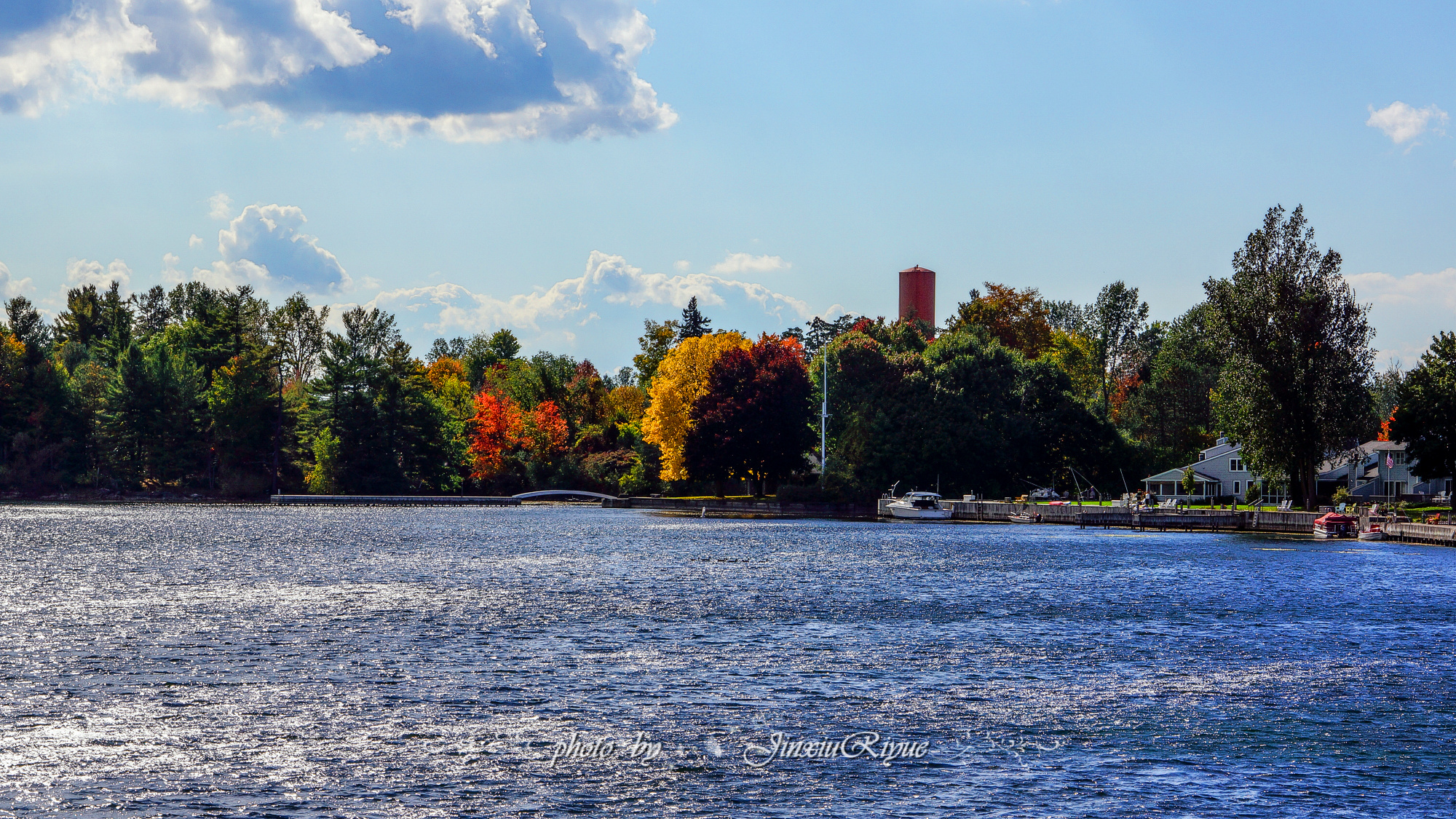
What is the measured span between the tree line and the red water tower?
Answer: 29.0 ft

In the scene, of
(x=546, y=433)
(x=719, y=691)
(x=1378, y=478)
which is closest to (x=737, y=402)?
(x=546, y=433)

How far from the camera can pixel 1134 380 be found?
559ft

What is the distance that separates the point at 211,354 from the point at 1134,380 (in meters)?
120

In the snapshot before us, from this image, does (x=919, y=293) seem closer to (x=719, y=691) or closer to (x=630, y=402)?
(x=630, y=402)

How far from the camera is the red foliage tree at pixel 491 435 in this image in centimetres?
15200

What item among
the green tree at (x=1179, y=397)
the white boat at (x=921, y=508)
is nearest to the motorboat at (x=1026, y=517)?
the white boat at (x=921, y=508)

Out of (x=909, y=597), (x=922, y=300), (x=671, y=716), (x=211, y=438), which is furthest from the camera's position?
(x=922, y=300)

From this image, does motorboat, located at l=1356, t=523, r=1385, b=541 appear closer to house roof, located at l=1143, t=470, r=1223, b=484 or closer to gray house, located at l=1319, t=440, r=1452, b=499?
gray house, located at l=1319, t=440, r=1452, b=499

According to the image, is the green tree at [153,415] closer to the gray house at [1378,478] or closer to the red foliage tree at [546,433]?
the red foliage tree at [546,433]

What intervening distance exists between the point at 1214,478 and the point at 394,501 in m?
90.0

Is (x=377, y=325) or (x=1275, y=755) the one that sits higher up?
(x=377, y=325)

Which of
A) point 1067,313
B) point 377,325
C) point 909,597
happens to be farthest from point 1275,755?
point 1067,313

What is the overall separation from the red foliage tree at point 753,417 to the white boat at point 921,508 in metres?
15.6

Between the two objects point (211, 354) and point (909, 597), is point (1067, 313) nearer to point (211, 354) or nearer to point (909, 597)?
point (211, 354)
